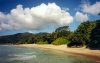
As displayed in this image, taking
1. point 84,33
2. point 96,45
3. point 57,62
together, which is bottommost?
point 57,62

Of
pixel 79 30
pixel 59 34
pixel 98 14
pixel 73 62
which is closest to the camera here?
pixel 73 62

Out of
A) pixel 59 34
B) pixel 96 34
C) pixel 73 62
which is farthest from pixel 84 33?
pixel 59 34

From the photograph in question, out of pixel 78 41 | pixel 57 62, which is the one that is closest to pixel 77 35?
pixel 78 41

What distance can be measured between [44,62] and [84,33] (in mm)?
32125

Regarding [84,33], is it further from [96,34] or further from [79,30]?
[96,34]

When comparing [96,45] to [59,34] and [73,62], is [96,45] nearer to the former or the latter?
[73,62]

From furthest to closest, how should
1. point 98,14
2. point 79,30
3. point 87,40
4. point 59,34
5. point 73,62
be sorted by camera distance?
point 59,34, point 79,30, point 87,40, point 98,14, point 73,62

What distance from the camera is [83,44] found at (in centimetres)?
6384

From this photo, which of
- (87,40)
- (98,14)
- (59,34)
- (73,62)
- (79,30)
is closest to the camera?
(73,62)

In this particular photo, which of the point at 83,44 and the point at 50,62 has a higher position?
the point at 83,44

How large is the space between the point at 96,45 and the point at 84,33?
1182cm

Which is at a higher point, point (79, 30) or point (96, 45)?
point (79, 30)

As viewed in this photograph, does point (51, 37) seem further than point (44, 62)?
Yes

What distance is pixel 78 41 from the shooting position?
64750mm
